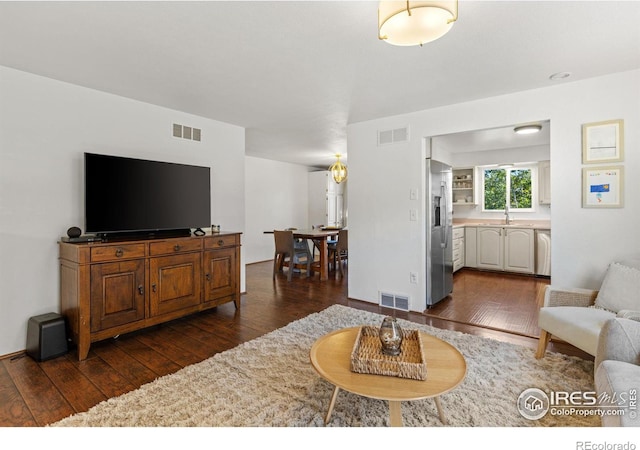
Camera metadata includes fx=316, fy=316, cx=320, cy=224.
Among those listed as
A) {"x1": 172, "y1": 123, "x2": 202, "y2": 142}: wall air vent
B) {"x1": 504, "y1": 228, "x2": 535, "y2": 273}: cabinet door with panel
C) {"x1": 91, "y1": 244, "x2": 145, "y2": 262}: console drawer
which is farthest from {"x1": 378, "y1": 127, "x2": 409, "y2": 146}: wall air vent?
{"x1": 504, "y1": 228, "x2": 535, "y2": 273}: cabinet door with panel

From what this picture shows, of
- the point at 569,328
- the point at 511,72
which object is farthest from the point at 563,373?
the point at 511,72

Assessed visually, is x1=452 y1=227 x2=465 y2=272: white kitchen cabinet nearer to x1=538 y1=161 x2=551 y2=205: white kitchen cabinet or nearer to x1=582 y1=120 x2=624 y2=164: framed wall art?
x1=538 y1=161 x2=551 y2=205: white kitchen cabinet

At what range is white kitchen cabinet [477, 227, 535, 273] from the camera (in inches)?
224

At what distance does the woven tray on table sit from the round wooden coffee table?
28 mm

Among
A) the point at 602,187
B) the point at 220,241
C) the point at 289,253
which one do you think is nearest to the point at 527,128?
the point at 602,187

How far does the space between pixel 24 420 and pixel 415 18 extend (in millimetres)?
3056

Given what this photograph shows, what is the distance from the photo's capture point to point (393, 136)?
392 cm

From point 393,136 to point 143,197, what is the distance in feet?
9.54

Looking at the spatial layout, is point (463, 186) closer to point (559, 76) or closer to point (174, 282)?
point (559, 76)

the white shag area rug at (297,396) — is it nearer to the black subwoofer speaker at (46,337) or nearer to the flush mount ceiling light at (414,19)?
the black subwoofer speaker at (46,337)

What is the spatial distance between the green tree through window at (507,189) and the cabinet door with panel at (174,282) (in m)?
6.00

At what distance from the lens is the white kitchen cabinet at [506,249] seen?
18.6 feet

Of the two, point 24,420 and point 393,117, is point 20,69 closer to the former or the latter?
point 24,420

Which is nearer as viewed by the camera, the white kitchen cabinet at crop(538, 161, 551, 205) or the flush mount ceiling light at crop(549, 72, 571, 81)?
the flush mount ceiling light at crop(549, 72, 571, 81)
